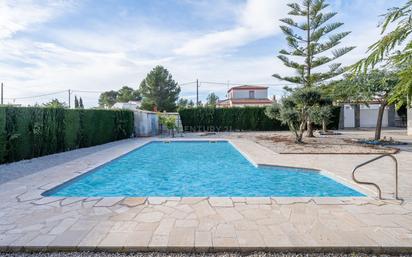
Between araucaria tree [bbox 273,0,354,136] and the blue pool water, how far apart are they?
10.4 meters

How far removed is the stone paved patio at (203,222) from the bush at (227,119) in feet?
47.8

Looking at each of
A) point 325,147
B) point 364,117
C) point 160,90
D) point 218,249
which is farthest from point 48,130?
point 160,90

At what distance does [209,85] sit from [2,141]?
25.8 metres

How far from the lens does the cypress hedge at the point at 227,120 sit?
18.7 metres

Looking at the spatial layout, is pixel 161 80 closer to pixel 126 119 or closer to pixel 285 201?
pixel 126 119

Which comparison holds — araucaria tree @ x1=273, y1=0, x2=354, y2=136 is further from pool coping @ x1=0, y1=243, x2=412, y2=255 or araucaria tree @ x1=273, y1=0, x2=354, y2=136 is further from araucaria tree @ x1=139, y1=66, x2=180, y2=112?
araucaria tree @ x1=139, y1=66, x2=180, y2=112

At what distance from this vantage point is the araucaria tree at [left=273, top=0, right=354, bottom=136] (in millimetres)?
15617

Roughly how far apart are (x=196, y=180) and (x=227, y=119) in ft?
43.0

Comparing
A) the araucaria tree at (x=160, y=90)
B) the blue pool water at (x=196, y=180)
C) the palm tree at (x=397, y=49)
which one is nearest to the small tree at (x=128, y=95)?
the araucaria tree at (x=160, y=90)

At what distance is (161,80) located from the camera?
3064 cm

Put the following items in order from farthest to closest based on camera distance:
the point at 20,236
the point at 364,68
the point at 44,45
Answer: the point at 44,45, the point at 20,236, the point at 364,68

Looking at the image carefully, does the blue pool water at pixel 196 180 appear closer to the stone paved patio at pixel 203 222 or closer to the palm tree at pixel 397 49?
the stone paved patio at pixel 203 222

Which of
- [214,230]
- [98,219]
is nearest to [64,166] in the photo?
[98,219]

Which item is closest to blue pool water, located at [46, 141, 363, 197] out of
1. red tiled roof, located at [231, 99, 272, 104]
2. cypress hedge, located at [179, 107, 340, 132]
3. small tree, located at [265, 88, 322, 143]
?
A: small tree, located at [265, 88, 322, 143]
